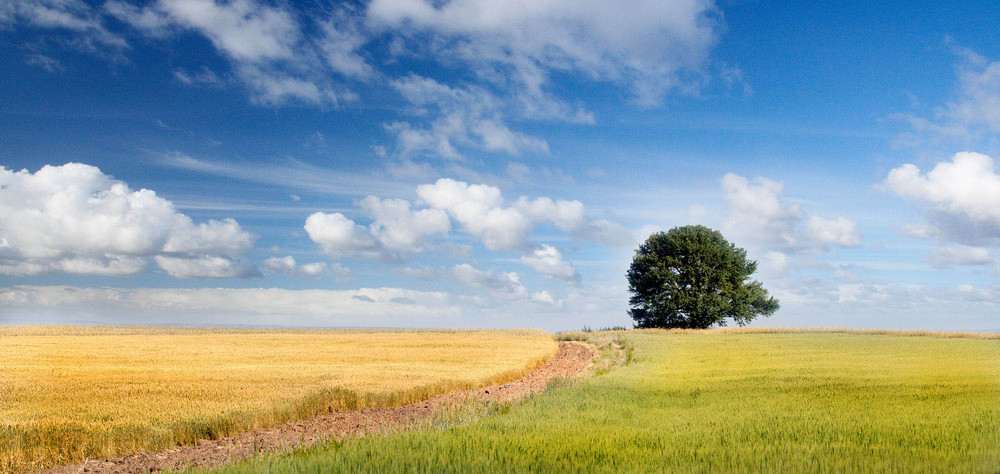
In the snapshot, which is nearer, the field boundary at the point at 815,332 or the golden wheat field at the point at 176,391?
the golden wheat field at the point at 176,391

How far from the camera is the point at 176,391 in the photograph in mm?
17547

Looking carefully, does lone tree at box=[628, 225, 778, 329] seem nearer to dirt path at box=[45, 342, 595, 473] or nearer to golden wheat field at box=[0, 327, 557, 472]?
golden wheat field at box=[0, 327, 557, 472]

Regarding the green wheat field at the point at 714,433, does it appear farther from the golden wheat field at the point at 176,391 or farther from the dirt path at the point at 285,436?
the golden wheat field at the point at 176,391

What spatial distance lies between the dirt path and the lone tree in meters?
43.8

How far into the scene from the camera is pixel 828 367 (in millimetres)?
21062

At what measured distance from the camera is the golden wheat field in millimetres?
11516

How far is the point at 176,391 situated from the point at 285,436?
693 cm

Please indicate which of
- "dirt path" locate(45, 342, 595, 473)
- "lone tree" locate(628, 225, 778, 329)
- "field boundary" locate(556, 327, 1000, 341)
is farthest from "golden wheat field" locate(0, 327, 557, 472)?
"lone tree" locate(628, 225, 778, 329)

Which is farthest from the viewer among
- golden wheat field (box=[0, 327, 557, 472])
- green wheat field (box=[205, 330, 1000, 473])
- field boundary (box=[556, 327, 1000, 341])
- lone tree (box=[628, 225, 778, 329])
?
lone tree (box=[628, 225, 778, 329])

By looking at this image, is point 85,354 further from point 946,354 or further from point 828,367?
point 946,354

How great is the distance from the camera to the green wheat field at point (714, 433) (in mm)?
6754

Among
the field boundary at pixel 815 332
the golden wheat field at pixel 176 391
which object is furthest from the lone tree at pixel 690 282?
the golden wheat field at pixel 176 391

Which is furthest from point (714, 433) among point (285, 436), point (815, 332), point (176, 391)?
point (815, 332)

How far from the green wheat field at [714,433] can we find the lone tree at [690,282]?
150 ft
